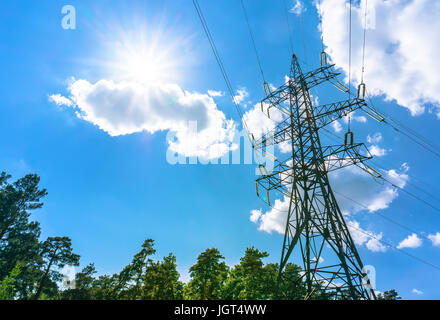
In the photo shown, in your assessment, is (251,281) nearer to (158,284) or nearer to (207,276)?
(207,276)

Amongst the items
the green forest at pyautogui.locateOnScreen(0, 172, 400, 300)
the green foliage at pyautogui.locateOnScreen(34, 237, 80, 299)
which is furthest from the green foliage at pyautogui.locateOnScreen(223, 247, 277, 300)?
the green foliage at pyautogui.locateOnScreen(34, 237, 80, 299)

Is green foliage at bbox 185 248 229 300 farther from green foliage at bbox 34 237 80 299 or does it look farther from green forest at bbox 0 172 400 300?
green foliage at bbox 34 237 80 299

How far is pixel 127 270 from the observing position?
3092cm

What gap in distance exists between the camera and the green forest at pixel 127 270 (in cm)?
2364

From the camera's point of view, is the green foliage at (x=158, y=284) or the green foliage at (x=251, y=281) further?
the green foliage at (x=158, y=284)

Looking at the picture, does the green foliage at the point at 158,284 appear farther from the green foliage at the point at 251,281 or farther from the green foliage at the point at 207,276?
the green foliage at the point at 251,281

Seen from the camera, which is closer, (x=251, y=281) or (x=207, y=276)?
(x=251, y=281)

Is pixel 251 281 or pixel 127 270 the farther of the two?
pixel 127 270

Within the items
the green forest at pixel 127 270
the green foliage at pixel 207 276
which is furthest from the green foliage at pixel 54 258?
the green foliage at pixel 207 276

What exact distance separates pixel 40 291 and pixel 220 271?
96.6ft

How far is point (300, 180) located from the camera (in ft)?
42.5

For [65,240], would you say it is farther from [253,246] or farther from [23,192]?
[253,246]

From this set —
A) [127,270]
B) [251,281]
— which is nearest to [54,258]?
[127,270]
